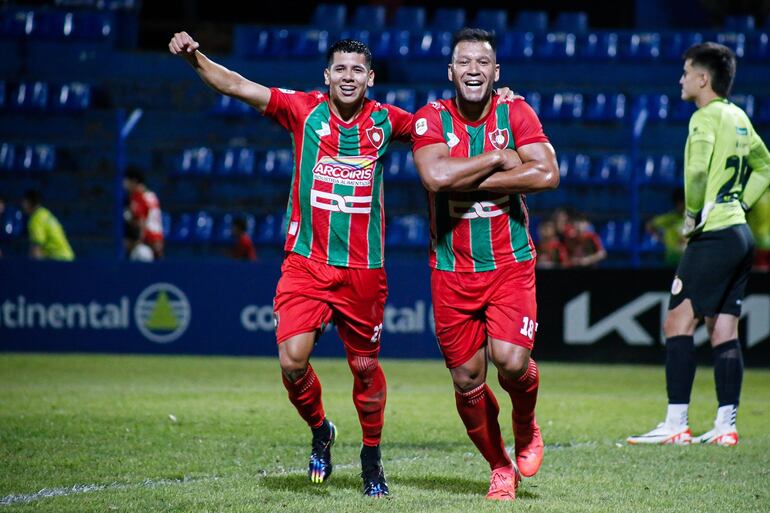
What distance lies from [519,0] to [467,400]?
18.4m

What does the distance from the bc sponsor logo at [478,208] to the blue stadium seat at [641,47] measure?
12965 millimetres

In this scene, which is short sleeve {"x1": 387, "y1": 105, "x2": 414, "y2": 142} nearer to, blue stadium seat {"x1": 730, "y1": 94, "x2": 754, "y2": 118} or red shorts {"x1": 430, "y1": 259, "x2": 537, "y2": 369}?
red shorts {"x1": 430, "y1": 259, "x2": 537, "y2": 369}


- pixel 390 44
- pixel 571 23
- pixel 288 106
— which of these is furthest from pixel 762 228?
pixel 288 106

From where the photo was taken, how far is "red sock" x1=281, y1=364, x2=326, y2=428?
571 cm

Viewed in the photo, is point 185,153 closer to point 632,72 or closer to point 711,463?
point 632,72

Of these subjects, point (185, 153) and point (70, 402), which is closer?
point (70, 402)

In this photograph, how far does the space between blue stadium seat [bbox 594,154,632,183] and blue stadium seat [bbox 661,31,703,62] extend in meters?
2.22

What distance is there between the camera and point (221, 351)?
13.4m

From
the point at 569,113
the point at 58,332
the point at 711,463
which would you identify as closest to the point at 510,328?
the point at 711,463

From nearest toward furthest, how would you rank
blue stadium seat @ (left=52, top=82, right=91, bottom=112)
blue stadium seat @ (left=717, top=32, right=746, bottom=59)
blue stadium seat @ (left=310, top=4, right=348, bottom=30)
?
blue stadium seat @ (left=717, top=32, right=746, bottom=59)
blue stadium seat @ (left=52, top=82, right=91, bottom=112)
blue stadium seat @ (left=310, top=4, right=348, bottom=30)

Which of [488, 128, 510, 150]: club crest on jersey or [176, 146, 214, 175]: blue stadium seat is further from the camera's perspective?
[176, 146, 214, 175]: blue stadium seat

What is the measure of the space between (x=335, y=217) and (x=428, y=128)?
0.65 meters

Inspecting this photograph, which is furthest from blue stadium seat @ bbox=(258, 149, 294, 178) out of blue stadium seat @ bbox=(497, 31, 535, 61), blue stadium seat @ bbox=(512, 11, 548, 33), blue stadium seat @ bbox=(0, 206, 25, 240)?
blue stadium seat @ bbox=(512, 11, 548, 33)

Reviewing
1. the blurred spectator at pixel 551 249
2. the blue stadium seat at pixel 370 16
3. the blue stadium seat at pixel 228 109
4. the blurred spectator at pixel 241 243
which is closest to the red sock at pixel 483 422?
the blurred spectator at pixel 551 249
